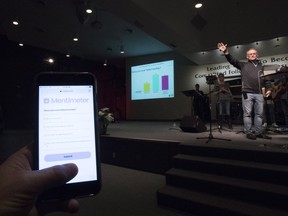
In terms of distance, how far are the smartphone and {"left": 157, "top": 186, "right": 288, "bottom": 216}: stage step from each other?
1.76 meters

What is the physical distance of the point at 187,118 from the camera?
5.02 m

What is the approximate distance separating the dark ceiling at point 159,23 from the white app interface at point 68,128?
3646 mm

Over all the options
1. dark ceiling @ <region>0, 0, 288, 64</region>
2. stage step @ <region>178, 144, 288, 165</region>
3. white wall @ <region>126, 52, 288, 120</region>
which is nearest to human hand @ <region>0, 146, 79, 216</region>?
stage step @ <region>178, 144, 288, 165</region>

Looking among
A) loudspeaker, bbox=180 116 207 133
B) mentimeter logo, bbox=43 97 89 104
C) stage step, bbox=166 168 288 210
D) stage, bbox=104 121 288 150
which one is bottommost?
stage step, bbox=166 168 288 210

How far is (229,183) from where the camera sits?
231 cm

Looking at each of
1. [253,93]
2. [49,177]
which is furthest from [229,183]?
[49,177]

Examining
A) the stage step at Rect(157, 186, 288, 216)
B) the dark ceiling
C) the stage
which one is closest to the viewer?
the stage step at Rect(157, 186, 288, 216)

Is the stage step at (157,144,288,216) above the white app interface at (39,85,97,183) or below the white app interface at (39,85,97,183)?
below

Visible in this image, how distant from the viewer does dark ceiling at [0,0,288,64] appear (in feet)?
16.1

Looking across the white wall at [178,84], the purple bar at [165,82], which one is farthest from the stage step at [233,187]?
the purple bar at [165,82]

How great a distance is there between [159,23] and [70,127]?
15.2 ft

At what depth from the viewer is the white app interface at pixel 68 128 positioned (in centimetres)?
72

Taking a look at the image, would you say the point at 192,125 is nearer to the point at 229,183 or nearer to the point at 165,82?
the point at 229,183

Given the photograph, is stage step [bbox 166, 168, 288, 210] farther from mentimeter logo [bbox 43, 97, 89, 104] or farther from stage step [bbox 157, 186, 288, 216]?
mentimeter logo [bbox 43, 97, 89, 104]
